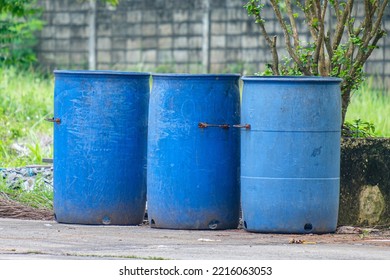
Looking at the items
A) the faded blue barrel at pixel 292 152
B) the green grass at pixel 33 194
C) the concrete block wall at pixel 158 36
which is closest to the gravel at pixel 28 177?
the green grass at pixel 33 194

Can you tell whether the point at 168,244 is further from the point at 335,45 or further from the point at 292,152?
the point at 335,45

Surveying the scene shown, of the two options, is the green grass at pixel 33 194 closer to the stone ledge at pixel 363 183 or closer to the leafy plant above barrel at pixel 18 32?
the stone ledge at pixel 363 183

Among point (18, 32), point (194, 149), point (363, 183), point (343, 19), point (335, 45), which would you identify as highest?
point (18, 32)

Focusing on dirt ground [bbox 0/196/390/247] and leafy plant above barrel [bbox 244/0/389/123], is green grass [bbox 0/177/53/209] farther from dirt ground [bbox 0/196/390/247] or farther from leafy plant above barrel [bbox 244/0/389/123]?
leafy plant above barrel [bbox 244/0/389/123]

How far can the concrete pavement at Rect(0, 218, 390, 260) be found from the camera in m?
6.70

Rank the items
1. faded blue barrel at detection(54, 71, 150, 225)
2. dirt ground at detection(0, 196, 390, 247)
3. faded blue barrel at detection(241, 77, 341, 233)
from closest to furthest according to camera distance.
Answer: dirt ground at detection(0, 196, 390, 247) < faded blue barrel at detection(241, 77, 341, 233) < faded blue barrel at detection(54, 71, 150, 225)

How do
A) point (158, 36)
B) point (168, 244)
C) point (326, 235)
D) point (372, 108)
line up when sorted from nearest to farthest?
point (168, 244), point (326, 235), point (372, 108), point (158, 36)

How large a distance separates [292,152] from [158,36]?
13.5m

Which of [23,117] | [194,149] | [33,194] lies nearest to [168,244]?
A: [194,149]

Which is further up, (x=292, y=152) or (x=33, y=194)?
(x=292, y=152)

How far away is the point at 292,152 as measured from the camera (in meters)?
7.82

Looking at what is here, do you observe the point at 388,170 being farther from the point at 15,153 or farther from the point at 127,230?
the point at 15,153

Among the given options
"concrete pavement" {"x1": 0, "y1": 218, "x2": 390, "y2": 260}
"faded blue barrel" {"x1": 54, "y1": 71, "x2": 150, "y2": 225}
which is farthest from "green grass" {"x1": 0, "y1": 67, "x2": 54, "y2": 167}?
"concrete pavement" {"x1": 0, "y1": 218, "x2": 390, "y2": 260}

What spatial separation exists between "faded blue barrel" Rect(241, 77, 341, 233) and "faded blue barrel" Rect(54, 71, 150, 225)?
102 cm
